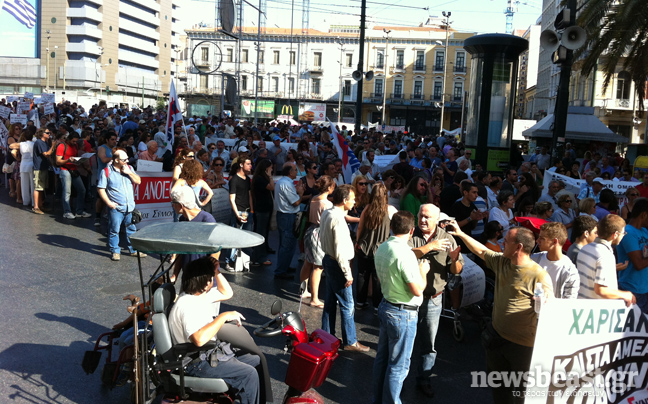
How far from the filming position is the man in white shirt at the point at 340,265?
19.7ft

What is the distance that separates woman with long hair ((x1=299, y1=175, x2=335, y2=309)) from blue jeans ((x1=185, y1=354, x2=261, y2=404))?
9.34 feet

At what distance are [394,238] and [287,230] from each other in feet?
13.4

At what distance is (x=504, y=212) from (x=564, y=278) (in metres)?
3.47

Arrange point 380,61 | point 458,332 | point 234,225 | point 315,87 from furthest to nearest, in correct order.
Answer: point 315,87, point 380,61, point 234,225, point 458,332

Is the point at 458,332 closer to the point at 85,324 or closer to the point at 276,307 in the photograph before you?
the point at 276,307

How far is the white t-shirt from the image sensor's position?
4.65 m

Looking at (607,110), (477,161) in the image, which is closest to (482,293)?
(477,161)

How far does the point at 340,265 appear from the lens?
5961mm

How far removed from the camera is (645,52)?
1653 centimetres

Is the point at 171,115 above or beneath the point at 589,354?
above

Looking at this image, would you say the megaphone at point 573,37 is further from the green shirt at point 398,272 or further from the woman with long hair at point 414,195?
the green shirt at point 398,272

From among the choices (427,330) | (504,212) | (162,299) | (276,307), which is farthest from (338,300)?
(504,212)

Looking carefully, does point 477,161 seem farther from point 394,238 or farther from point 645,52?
point 394,238

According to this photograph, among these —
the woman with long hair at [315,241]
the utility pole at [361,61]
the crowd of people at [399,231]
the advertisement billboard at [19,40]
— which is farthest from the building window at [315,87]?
the woman with long hair at [315,241]
